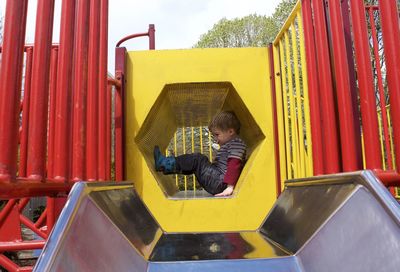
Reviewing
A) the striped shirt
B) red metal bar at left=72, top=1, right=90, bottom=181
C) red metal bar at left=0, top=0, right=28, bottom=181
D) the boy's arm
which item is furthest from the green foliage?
red metal bar at left=0, top=0, right=28, bottom=181

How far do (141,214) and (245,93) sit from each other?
3.56 ft

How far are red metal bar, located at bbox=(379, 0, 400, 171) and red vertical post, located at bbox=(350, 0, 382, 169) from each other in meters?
0.08

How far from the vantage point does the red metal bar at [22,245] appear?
1896 millimetres

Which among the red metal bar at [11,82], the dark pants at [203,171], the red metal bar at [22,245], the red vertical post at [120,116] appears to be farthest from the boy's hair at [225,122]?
the red metal bar at [11,82]

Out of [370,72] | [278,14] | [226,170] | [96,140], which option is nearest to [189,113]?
[226,170]

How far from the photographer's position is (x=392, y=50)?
38.1 inches

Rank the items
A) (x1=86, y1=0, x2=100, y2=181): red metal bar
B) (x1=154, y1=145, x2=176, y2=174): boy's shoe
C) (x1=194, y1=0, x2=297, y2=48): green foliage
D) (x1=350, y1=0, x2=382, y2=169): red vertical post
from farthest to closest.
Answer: (x1=194, y1=0, x2=297, y2=48): green foliage
(x1=154, y1=145, x2=176, y2=174): boy's shoe
(x1=86, y1=0, x2=100, y2=181): red metal bar
(x1=350, y1=0, x2=382, y2=169): red vertical post

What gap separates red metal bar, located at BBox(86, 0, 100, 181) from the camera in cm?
138

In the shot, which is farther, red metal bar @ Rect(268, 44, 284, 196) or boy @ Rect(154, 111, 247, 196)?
boy @ Rect(154, 111, 247, 196)

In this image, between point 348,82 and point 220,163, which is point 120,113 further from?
point 348,82

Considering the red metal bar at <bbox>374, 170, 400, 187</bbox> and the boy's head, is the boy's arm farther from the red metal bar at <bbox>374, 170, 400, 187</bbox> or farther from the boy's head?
the red metal bar at <bbox>374, 170, 400, 187</bbox>

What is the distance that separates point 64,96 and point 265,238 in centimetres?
84

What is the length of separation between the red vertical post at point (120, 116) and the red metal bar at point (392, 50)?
1488mm

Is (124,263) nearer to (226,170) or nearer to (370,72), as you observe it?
(370,72)
